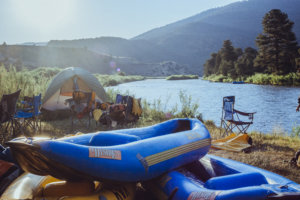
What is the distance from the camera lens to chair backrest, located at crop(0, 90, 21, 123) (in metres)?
4.09

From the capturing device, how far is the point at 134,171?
6.97 ft

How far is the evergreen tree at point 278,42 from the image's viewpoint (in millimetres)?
21875

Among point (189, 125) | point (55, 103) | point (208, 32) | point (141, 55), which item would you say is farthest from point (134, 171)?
point (208, 32)

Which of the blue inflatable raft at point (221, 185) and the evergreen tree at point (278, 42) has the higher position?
the evergreen tree at point (278, 42)

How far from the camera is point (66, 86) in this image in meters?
8.59

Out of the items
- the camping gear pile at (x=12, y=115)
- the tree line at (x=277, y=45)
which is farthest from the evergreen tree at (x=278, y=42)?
the camping gear pile at (x=12, y=115)

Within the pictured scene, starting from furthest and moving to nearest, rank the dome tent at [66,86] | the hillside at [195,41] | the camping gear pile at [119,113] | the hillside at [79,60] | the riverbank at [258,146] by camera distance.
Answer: the hillside at [195,41], the hillside at [79,60], the dome tent at [66,86], the camping gear pile at [119,113], the riverbank at [258,146]

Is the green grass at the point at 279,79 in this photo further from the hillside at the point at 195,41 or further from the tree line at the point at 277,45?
the hillside at the point at 195,41

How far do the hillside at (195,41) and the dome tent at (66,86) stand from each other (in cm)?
7851

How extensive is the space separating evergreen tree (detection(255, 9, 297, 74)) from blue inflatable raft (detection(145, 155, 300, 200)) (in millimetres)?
21906

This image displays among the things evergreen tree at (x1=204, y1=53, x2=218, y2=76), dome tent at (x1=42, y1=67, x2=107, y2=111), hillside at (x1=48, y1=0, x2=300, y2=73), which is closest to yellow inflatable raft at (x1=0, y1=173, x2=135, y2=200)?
dome tent at (x1=42, y1=67, x2=107, y2=111)

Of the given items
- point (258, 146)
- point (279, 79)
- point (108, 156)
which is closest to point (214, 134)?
point (258, 146)

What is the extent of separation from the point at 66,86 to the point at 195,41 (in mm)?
102637

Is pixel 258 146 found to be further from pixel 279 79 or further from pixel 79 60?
pixel 79 60
